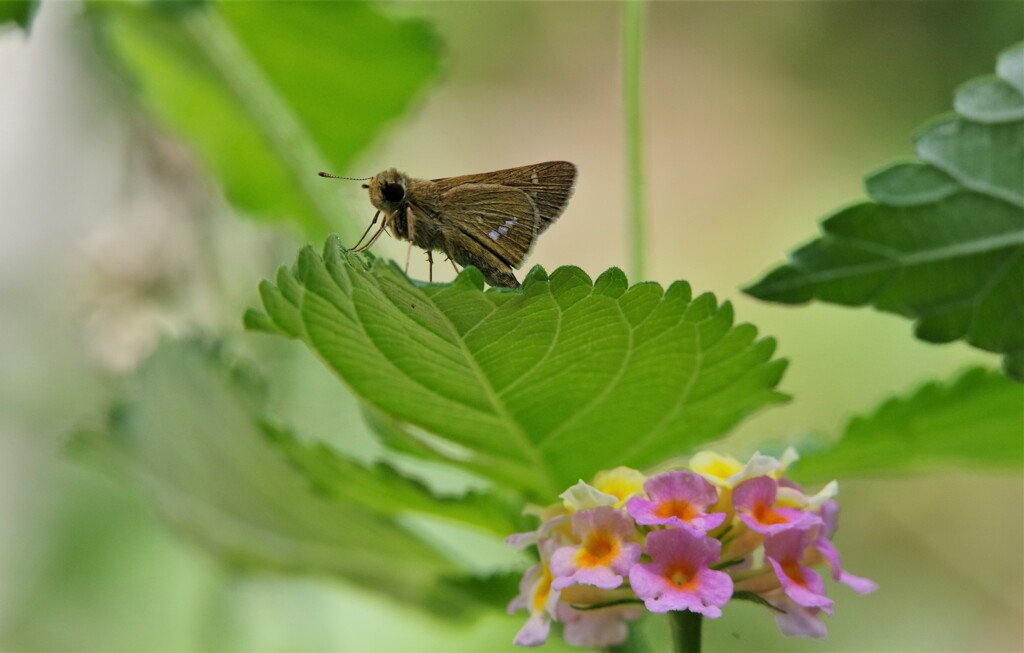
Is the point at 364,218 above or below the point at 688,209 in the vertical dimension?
below

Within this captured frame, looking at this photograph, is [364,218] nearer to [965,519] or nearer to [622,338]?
[622,338]

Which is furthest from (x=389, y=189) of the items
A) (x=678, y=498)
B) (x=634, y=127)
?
(x=678, y=498)

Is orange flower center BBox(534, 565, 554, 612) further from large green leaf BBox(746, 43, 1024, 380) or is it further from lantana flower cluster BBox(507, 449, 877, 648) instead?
large green leaf BBox(746, 43, 1024, 380)

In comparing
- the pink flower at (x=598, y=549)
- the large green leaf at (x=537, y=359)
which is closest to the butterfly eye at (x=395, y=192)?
the large green leaf at (x=537, y=359)

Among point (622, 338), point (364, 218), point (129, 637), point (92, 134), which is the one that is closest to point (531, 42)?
point (92, 134)

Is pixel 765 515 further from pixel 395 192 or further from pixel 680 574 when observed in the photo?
pixel 395 192

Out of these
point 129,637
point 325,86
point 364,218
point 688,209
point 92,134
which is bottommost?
point 129,637

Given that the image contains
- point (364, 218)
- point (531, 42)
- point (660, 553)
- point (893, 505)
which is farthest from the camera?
point (531, 42)

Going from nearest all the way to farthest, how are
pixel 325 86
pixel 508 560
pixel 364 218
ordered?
1. pixel 364 218
2. pixel 325 86
3. pixel 508 560
